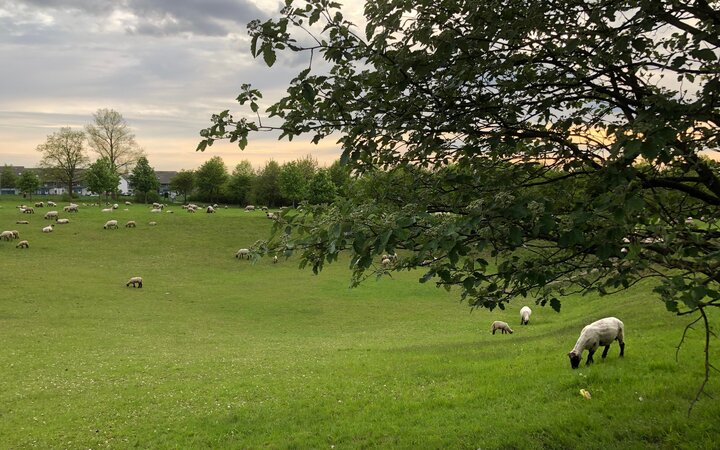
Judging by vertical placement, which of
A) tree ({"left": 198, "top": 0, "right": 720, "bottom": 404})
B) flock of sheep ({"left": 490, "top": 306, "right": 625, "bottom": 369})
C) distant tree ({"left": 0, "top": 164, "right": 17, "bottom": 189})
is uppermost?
distant tree ({"left": 0, "top": 164, "right": 17, "bottom": 189})

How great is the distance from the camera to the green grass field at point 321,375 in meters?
8.54

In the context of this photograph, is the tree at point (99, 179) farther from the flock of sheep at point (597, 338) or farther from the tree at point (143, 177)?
the flock of sheep at point (597, 338)

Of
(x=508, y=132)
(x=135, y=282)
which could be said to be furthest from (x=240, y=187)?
(x=508, y=132)

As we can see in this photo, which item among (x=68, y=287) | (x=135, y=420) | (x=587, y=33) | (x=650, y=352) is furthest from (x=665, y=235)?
(x=68, y=287)

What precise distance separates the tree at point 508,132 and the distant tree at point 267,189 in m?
109

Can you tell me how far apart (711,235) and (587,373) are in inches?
256

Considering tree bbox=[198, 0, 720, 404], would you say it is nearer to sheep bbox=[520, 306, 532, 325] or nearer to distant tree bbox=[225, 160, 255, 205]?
sheep bbox=[520, 306, 532, 325]

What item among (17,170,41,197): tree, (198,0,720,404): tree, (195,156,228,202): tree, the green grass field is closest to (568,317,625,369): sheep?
the green grass field

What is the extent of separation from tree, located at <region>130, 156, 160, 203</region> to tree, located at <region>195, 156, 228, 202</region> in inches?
460

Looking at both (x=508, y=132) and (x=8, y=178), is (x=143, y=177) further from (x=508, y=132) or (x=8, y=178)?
(x=508, y=132)

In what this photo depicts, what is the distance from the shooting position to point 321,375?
1448 centimetres

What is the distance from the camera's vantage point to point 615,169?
4.05 m

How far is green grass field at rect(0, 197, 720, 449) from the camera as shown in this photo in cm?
854

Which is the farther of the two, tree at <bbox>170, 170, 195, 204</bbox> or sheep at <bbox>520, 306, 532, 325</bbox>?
tree at <bbox>170, 170, 195, 204</bbox>
